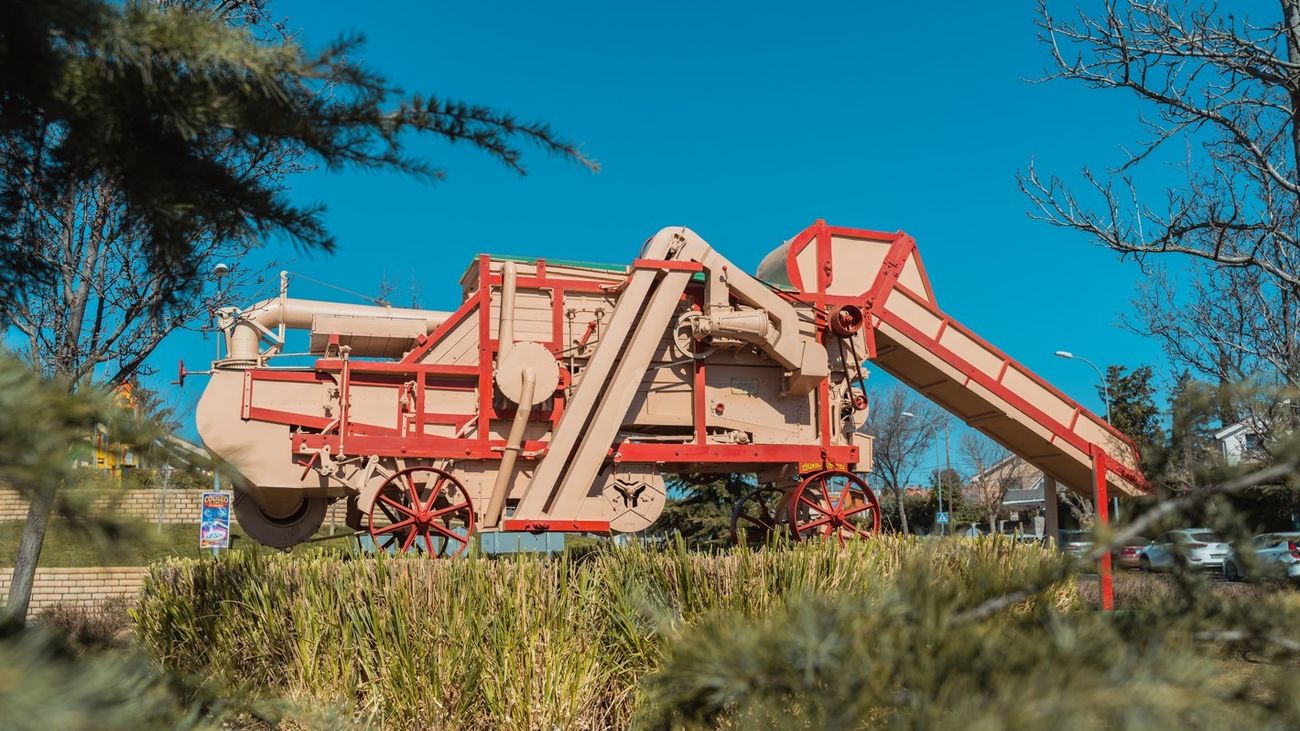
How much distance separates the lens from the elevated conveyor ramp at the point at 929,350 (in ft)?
39.4

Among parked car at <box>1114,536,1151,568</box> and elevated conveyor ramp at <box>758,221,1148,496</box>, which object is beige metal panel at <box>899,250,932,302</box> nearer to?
elevated conveyor ramp at <box>758,221,1148,496</box>

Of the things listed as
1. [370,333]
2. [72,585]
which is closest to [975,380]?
[370,333]

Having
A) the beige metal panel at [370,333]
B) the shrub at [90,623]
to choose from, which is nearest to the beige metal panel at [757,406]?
the beige metal panel at [370,333]

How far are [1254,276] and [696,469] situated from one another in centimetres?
737

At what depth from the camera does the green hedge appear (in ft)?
19.4

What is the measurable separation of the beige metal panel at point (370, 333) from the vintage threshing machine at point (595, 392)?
0.09ft

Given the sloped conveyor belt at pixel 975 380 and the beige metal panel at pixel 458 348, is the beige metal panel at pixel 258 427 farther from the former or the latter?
the sloped conveyor belt at pixel 975 380

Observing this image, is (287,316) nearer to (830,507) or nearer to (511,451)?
(511,451)

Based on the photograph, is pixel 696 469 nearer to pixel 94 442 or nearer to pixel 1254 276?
pixel 1254 276

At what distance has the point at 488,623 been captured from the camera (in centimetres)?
601

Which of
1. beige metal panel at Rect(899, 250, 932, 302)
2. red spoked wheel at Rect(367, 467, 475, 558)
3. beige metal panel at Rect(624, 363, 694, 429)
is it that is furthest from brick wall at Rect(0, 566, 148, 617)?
beige metal panel at Rect(899, 250, 932, 302)

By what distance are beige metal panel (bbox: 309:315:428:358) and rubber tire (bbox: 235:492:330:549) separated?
183 cm

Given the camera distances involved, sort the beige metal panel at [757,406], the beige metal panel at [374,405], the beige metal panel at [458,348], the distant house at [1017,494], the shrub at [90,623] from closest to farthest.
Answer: the shrub at [90,623]
the beige metal panel at [374,405]
the beige metal panel at [458,348]
the beige metal panel at [757,406]
the distant house at [1017,494]

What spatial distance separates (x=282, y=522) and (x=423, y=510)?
2164 millimetres
